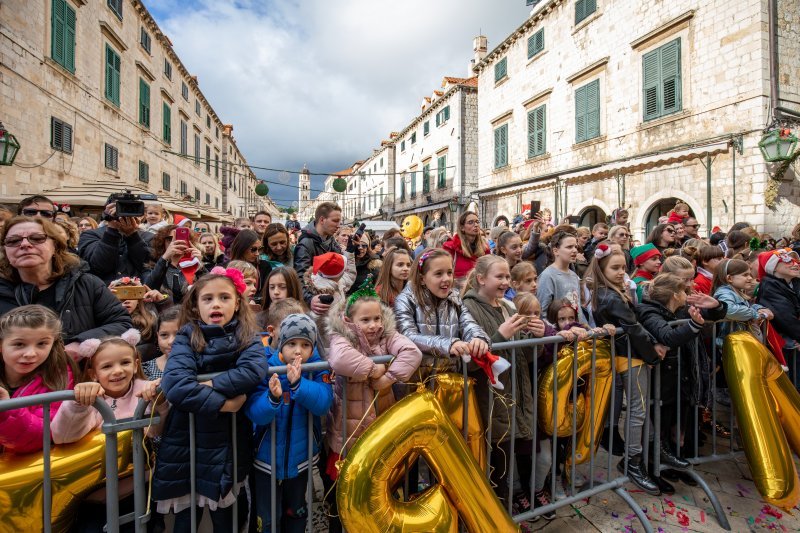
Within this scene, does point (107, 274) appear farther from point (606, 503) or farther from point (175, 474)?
point (606, 503)

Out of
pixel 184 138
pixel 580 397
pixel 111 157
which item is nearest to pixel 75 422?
pixel 580 397

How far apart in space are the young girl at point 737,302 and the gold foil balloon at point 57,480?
176 inches

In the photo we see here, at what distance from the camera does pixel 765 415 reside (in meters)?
2.93

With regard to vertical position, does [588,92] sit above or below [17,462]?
above

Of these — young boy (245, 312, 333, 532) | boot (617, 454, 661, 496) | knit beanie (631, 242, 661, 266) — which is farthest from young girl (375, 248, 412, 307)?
knit beanie (631, 242, 661, 266)

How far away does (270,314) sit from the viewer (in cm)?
289

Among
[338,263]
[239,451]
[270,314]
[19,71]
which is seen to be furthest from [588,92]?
[19,71]

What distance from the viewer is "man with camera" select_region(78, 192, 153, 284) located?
3064 mm

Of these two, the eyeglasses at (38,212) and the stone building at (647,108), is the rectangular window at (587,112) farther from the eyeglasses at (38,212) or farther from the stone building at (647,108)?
the eyeglasses at (38,212)

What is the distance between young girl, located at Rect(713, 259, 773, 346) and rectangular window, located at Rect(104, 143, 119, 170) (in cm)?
1596

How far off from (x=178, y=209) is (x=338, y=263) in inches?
339

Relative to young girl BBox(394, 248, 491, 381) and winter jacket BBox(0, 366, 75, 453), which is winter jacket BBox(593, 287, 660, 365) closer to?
young girl BBox(394, 248, 491, 381)

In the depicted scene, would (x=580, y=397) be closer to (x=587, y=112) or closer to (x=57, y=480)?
(x=57, y=480)

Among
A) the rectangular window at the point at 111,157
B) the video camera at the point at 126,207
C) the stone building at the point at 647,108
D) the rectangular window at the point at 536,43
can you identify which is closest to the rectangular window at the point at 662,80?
the stone building at the point at 647,108
